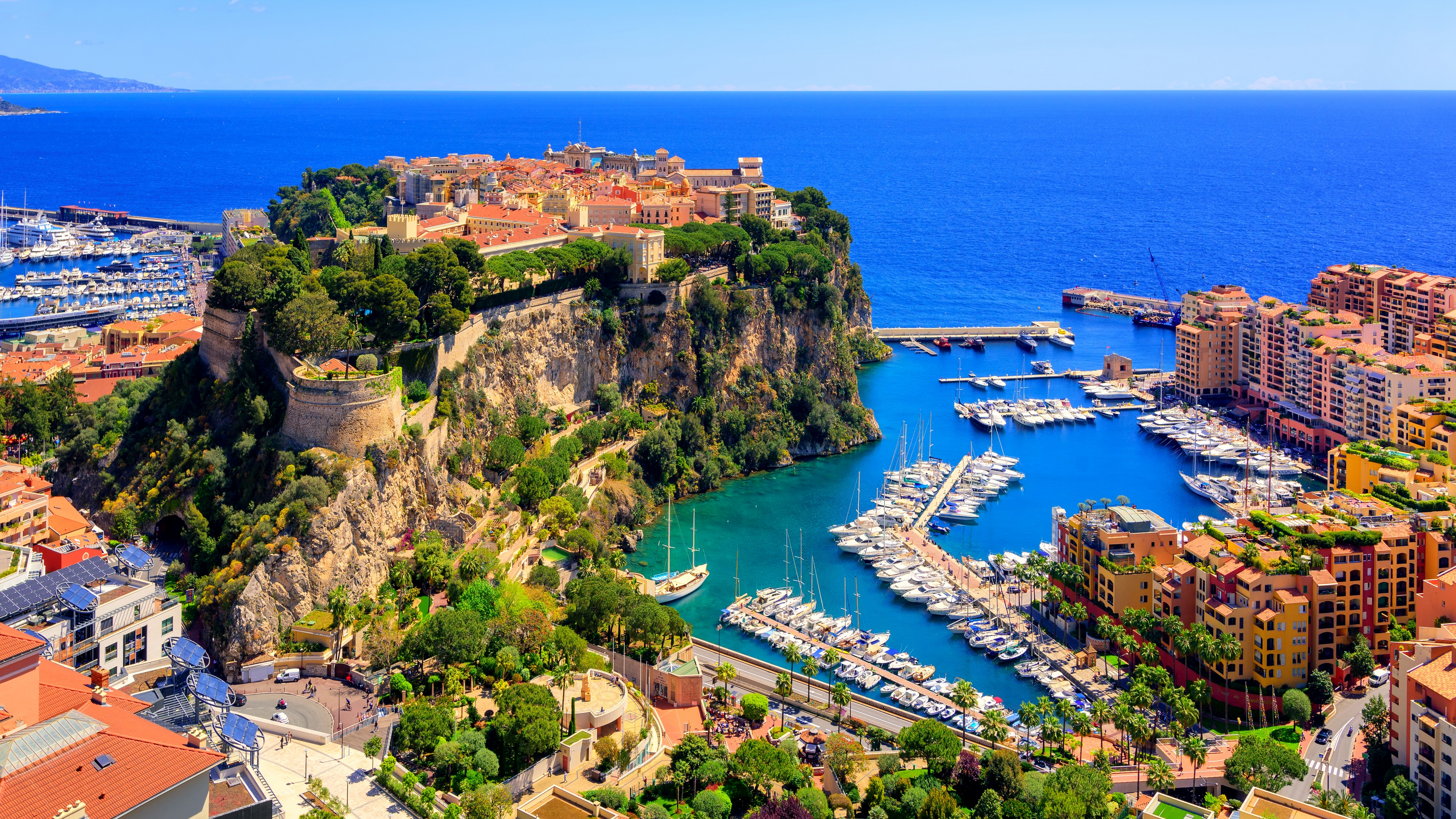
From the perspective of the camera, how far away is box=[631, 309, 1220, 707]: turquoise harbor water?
39.8 m

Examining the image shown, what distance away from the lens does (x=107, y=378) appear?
5512cm

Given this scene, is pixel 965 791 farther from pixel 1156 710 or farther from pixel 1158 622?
pixel 1158 622

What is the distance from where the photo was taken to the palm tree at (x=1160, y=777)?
2912 centimetres

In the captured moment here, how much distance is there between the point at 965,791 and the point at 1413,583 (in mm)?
16119

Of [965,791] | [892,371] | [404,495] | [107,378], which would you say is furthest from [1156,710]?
[107,378]

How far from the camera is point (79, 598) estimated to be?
29.7m

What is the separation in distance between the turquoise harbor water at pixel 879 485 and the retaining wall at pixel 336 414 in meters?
10.8

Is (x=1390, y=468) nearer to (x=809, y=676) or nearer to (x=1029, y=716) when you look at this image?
(x=1029, y=716)

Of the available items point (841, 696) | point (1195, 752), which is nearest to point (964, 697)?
point (841, 696)

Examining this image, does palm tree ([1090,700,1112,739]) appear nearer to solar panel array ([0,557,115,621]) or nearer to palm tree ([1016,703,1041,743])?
palm tree ([1016,703,1041,743])

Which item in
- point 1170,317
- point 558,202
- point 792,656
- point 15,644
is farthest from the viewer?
point 1170,317

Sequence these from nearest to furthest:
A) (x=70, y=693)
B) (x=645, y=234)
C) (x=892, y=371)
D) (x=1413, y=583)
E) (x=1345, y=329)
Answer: (x=70, y=693) < (x=1413, y=583) < (x=645, y=234) < (x=1345, y=329) < (x=892, y=371)

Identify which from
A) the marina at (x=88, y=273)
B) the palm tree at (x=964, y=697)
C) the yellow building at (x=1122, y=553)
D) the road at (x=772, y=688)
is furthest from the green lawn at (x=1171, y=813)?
the marina at (x=88, y=273)

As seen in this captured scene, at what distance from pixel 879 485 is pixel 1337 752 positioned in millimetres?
23745
